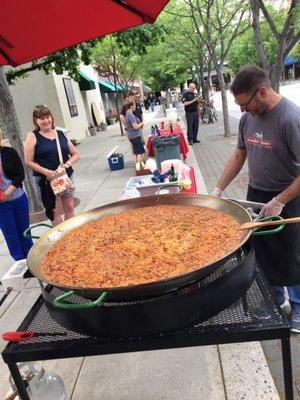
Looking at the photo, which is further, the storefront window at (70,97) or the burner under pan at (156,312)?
the storefront window at (70,97)

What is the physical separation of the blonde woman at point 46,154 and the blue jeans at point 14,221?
1.38 ft

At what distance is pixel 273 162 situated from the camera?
2.85 m

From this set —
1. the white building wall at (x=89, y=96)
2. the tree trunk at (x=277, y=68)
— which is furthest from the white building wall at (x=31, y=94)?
the tree trunk at (x=277, y=68)

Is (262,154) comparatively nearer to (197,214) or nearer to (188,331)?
(197,214)

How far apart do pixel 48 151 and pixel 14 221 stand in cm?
110

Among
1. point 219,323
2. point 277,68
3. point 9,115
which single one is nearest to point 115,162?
point 9,115

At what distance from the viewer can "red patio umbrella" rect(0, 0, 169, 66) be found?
2824 mm

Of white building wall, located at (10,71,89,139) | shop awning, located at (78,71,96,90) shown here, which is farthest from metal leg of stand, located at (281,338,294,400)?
shop awning, located at (78,71,96,90)

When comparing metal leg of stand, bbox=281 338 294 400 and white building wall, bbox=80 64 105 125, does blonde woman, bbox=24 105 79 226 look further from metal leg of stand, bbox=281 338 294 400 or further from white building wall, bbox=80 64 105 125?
white building wall, bbox=80 64 105 125

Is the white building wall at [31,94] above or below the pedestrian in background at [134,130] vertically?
above

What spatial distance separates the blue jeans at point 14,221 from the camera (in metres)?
4.88

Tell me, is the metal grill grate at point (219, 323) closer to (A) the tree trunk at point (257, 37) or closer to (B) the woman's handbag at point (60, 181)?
(B) the woman's handbag at point (60, 181)

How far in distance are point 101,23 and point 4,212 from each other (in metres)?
2.87

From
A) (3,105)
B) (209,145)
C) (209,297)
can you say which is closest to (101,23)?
(209,297)
